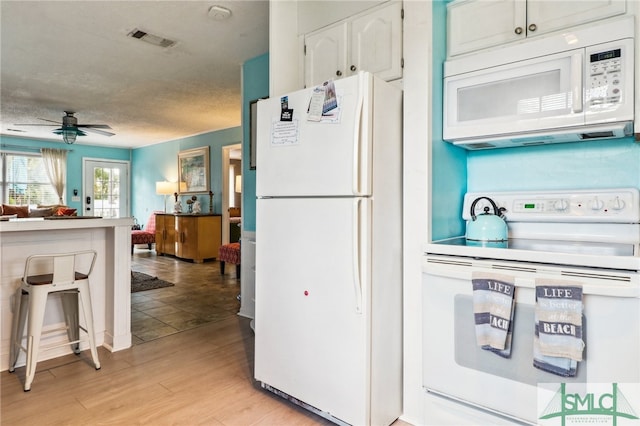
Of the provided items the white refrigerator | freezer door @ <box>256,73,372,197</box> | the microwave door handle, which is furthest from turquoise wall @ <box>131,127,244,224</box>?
the microwave door handle

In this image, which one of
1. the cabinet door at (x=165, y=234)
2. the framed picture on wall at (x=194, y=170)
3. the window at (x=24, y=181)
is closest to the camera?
the cabinet door at (x=165, y=234)

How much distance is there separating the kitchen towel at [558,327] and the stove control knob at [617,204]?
60cm

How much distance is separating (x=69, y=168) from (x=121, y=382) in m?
7.86

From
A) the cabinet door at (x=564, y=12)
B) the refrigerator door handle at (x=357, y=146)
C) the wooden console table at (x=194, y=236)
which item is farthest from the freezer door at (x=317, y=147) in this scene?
the wooden console table at (x=194, y=236)

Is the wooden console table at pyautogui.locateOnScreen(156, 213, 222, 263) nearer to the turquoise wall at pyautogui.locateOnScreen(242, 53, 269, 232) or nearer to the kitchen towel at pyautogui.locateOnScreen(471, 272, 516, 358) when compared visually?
the turquoise wall at pyautogui.locateOnScreen(242, 53, 269, 232)

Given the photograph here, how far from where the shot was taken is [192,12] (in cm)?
278

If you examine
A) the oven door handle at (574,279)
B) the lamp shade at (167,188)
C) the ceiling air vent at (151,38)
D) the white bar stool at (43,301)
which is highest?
the ceiling air vent at (151,38)

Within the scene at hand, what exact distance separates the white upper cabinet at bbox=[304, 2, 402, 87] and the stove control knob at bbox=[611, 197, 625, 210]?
1.15m

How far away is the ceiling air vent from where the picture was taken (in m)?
3.11

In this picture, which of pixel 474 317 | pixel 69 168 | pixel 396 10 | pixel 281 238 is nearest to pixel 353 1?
pixel 396 10

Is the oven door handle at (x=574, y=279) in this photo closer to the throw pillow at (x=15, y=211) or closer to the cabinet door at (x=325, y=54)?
the cabinet door at (x=325, y=54)

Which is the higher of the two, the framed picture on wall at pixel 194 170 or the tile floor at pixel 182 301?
the framed picture on wall at pixel 194 170

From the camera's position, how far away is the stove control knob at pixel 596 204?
1.74 metres

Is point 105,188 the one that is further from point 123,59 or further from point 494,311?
point 494,311
